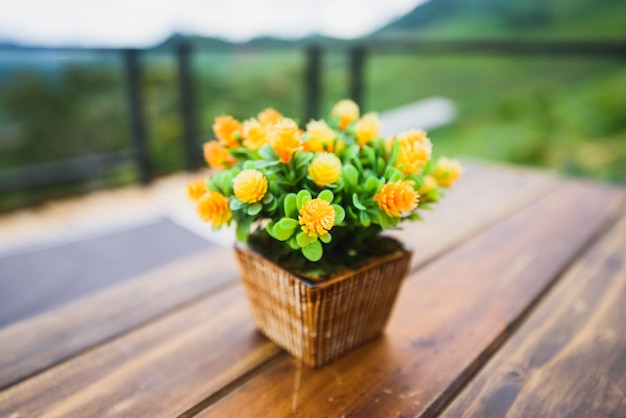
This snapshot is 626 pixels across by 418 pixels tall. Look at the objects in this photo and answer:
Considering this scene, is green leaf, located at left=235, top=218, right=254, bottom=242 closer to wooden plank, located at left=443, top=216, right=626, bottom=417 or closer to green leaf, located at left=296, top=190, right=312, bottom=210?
green leaf, located at left=296, top=190, right=312, bottom=210

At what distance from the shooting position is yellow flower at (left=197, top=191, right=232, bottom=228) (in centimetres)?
58

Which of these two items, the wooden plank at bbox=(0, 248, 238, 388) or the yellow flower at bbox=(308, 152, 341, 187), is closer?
the yellow flower at bbox=(308, 152, 341, 187)

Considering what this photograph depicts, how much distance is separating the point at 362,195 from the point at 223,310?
1.18 feet

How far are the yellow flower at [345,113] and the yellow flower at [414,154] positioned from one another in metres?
0.13

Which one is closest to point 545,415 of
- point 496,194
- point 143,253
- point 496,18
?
point 496,194

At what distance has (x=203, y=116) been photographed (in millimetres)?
3248

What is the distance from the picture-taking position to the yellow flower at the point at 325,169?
562mm

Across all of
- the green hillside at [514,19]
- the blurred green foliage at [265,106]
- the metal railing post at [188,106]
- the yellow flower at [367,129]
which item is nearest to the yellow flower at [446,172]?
the yellow flower at [367,129]

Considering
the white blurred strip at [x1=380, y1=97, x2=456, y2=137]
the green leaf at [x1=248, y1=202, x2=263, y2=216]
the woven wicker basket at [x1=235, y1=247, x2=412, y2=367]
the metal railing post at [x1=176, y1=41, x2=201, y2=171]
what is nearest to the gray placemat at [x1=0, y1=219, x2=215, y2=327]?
the woven wicker basket at [x1=235, y1=247, x2=412, y2=367]

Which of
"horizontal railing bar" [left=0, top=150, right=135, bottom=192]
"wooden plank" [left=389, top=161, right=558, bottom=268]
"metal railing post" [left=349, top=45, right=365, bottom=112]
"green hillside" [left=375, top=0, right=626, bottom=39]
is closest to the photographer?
"wooden plank" [left=389, top=161, right=558, bottom=268]

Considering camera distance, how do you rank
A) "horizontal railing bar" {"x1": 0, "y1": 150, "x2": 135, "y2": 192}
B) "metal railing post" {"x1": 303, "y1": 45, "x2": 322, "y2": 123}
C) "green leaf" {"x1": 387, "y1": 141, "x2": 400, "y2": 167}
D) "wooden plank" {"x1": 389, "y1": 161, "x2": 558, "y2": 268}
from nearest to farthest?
"green leaf" {"x1": 387, "y1": 141, "x2": 400, "y2": 167}, "wooden plank" {"x1": 389, "y1": 161, "x2": 558, "y2": 268}, "horizontal railing bar" {"x1": 0, "y1": 150, "x2": 135, "y2": 192}, "metal railing post" {"x1": 303, "y1": 45, "x2": 322, "y2": 123}

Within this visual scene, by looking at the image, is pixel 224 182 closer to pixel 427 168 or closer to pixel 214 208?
pixel 214 208

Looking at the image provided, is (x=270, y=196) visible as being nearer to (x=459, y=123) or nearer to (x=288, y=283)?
(x=288, y=283)

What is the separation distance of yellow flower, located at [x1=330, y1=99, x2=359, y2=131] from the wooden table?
1.11 ft
